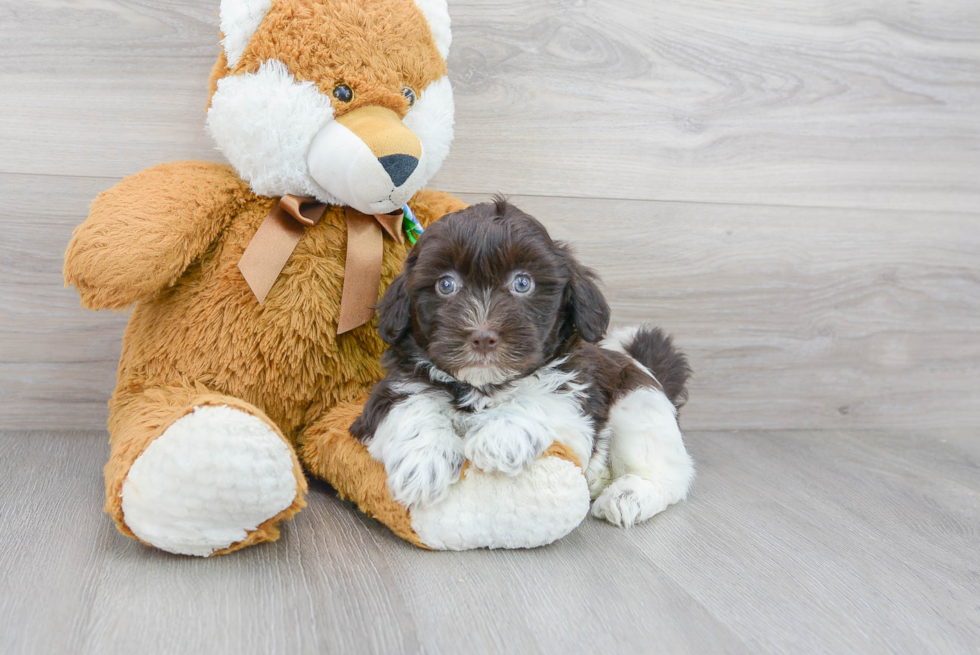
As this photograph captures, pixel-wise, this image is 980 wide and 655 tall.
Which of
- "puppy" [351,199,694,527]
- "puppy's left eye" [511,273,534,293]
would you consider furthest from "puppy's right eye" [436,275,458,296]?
"puppy's left eye" [511,273,534,293]

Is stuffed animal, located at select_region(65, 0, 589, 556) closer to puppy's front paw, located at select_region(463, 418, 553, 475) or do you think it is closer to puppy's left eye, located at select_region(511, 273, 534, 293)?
puppy's front paw, located at select_region(463, 418, 553, 475)

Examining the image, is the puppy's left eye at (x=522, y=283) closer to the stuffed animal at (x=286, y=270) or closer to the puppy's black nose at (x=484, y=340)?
the puppy's black nose at (x=484, y=340)

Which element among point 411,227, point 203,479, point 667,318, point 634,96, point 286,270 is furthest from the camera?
point 667,318

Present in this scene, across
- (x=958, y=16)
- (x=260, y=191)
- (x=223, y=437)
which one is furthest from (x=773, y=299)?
(x=223, y=437)

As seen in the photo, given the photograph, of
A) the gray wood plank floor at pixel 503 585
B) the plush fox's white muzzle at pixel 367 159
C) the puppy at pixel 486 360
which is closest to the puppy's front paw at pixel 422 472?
the puppy at pixel 486 360

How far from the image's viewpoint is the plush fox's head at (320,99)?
1535 millimetres

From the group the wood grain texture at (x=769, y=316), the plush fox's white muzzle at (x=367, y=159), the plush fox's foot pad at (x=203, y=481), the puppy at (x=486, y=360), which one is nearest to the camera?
the plush fox's foot pad at (x=203, y=481)

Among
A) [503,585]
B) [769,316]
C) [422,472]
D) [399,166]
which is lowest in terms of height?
[769,316]

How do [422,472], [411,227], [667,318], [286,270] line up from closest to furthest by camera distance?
[422,472] < [286,270] < [411,227] < [667,318]

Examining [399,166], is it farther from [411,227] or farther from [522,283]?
[522,283]

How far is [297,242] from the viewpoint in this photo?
165cm

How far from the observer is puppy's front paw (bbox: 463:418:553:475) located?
1406mm

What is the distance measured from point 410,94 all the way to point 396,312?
1.71 feet

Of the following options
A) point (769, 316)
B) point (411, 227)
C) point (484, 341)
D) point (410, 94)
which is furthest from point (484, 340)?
point (769, 316)
